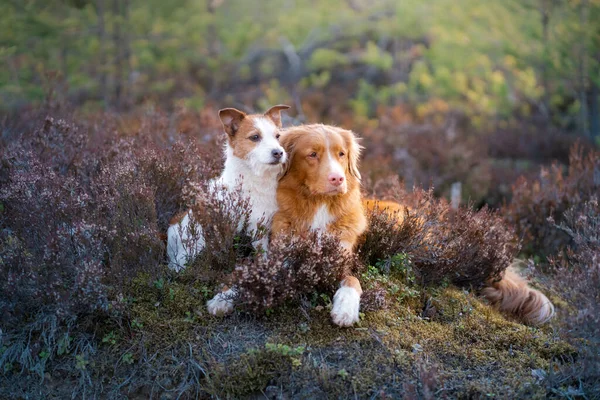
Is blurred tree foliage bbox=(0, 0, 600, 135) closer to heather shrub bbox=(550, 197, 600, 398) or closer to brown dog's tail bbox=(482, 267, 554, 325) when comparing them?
brown dog's tail bbox=(482, 267, 554, 325)

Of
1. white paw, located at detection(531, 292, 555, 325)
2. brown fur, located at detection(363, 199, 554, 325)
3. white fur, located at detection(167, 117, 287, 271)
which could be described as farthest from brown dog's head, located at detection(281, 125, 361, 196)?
white paw, located at detection(531, 292, 555, 325)

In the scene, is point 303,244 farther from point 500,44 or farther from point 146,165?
point 500,44

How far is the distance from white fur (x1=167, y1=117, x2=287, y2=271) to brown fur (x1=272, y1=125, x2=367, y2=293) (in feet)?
0.30

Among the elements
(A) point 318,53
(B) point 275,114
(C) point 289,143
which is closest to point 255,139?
(C) point 289,143

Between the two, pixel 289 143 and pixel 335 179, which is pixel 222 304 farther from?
pixel 289 143

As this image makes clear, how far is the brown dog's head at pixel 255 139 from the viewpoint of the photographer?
4.31 meters

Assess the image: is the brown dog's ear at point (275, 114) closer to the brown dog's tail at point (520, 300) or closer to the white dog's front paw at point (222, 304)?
the white dog's front paw at point (222, 304)

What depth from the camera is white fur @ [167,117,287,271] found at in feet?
14.2

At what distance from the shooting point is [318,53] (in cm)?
1497

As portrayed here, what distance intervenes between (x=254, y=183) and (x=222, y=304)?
99 cm

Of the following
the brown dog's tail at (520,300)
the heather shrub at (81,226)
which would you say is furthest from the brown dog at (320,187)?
the brown dog's tail at (520,300)

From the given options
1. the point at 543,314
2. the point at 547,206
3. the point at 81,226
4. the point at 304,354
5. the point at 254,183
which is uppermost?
the point at 254,183

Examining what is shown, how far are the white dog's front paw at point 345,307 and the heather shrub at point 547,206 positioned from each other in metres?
3.25

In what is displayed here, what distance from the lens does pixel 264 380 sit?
3684 mm
